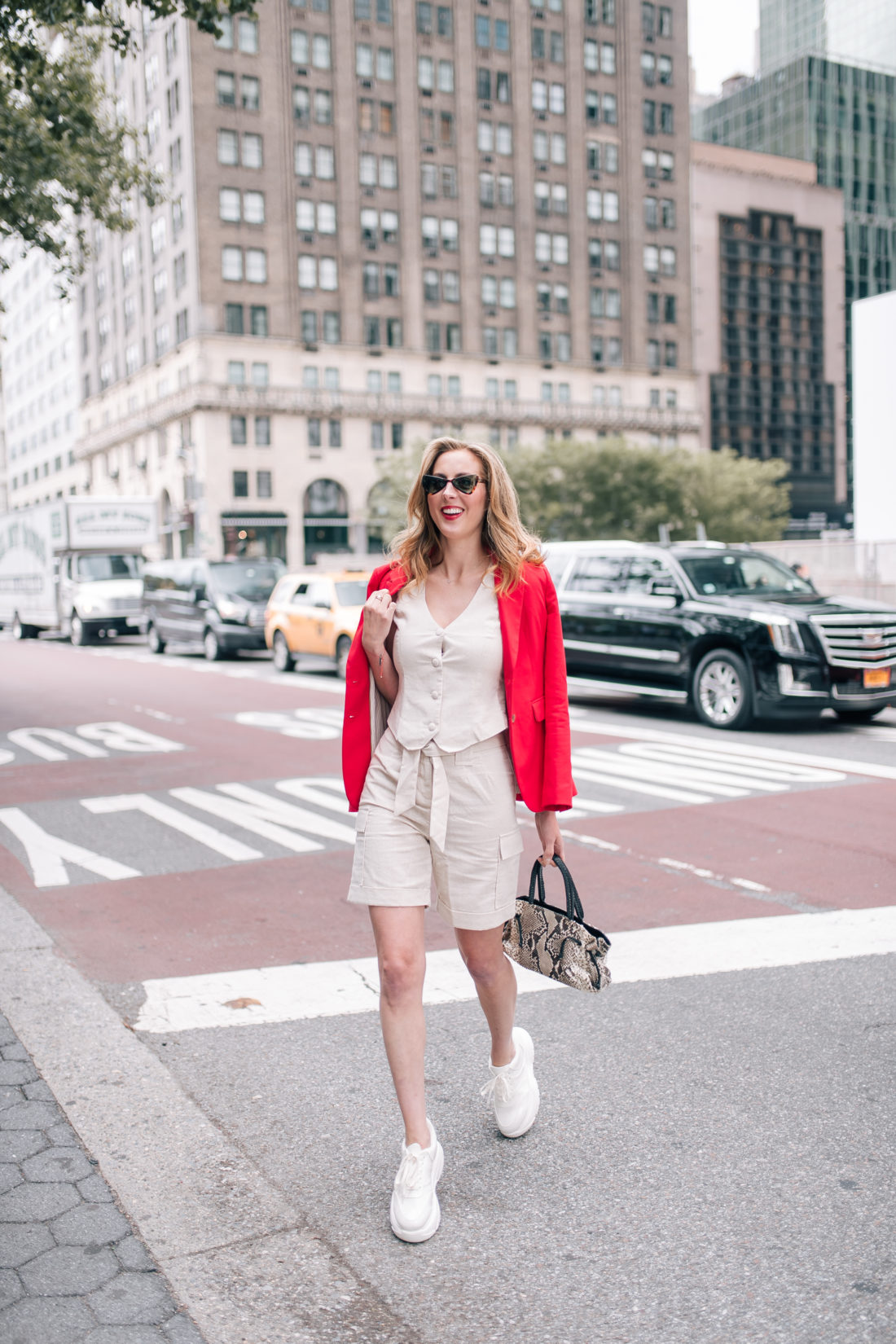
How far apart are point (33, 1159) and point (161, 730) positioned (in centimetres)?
1024

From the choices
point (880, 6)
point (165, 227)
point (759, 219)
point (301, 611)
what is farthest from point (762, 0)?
point (301, 611)

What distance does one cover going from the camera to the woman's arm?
323 centimetres

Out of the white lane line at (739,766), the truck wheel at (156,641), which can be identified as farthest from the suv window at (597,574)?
the truck wheel at (156,641)

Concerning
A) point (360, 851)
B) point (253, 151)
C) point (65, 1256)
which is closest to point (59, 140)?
point (360, 851)

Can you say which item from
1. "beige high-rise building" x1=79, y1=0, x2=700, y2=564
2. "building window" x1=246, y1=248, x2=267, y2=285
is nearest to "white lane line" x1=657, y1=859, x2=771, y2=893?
"beige high-rise building" x1=79, y1=0, x2=700, y2=564

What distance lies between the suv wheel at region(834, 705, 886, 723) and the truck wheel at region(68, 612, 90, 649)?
72.9 ft

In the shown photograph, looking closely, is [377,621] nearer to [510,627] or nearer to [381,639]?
[381,639]

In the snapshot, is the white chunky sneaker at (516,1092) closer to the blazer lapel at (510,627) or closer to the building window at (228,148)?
the blazer lapel at (510,627)

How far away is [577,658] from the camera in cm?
1430

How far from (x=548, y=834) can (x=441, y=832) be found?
0.33 m

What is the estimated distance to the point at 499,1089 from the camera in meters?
3.48

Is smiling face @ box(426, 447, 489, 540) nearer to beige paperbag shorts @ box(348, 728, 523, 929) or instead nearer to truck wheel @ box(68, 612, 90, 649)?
beige paperbag shorts @ box(348, 728, 523, 929)

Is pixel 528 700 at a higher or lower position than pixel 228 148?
lower

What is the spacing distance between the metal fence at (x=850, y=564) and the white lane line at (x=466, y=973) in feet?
50.5
